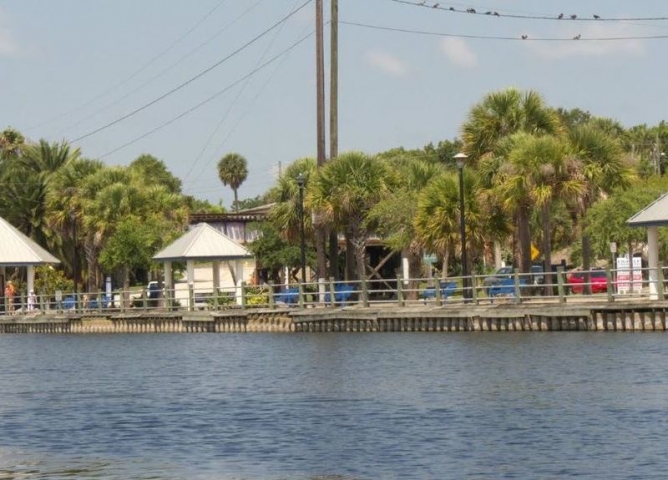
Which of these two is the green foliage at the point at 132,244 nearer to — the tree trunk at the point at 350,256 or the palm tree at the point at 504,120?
the tree trunk at the point at 350,256

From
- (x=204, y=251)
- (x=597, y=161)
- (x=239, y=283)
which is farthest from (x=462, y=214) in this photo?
(x=204, y=251)

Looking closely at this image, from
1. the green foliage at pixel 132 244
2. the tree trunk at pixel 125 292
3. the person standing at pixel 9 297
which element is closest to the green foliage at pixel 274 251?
the tree trunk at pixel 125 292

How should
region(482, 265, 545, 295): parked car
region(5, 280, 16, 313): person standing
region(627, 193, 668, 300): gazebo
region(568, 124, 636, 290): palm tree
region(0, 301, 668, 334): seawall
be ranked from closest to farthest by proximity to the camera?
region(0, 301, 668, 334): seawall, region(627, 193, 668, 300): gazebo, region(482, 265, 545, 295): parked car, region(568, 124, 636, 290): palm tree, region(5, 280, 16, 313): person standing

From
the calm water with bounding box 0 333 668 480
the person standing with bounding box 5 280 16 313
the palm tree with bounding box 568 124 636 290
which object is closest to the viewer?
the calm water with bounding box 0 333 668 480

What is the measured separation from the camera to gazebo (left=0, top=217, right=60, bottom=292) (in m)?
79.8

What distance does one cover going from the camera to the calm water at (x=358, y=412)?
79.2 feet

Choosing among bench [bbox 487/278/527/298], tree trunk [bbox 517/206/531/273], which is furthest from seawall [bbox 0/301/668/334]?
tree trunk [bbox 517/206/531/273]

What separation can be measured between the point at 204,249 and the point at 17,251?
1683 centimetres

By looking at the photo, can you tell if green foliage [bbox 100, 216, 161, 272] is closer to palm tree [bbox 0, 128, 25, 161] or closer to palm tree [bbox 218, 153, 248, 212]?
palm tree [bbox 0, 128, 25, 161]

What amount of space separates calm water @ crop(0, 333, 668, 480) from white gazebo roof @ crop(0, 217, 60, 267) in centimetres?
2968

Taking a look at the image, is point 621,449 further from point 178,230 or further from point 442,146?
point 442,146

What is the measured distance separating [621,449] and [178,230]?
60.5 meters

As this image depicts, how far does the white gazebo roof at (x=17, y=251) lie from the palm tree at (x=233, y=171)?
2980 inches

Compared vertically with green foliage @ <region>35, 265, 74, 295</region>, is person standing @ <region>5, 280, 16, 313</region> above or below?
below
